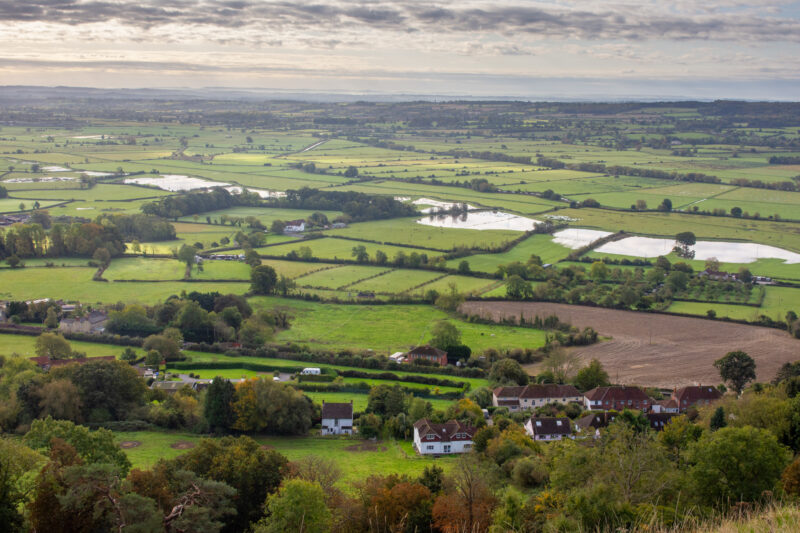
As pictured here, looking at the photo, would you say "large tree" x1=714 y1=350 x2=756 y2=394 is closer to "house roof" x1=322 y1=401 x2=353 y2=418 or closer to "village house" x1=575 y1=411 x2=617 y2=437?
"village house" x1=575 y1=411 x2=617 y2=437

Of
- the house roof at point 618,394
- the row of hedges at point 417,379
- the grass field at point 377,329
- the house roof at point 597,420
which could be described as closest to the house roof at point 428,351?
the grass field at point 377,329

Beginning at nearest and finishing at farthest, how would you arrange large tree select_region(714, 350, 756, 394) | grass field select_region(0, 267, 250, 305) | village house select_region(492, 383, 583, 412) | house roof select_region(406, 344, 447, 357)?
1. village house select_region(492, 383, 583, 412)
2. large tree select_region(714, 350, 756, 394)
3. house roof select_region(406, 344, 447, 357)
4. grass field select_region(0, 267, 250, 305)

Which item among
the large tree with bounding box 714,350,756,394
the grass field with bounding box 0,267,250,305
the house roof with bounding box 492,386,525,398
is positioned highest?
the large tree with bounding box 714,350,756,394

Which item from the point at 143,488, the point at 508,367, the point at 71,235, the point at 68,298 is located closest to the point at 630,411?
the point at 508,367

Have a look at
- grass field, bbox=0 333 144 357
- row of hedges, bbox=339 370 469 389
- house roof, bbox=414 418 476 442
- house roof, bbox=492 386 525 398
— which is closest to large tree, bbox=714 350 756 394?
house roof, bbox=492 386 525 398

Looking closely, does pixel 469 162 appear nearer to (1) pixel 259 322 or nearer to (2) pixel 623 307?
(2) pixel 623 307

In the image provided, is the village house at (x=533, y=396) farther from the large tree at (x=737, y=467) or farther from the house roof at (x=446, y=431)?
the large tree at (x=737, y=467)
